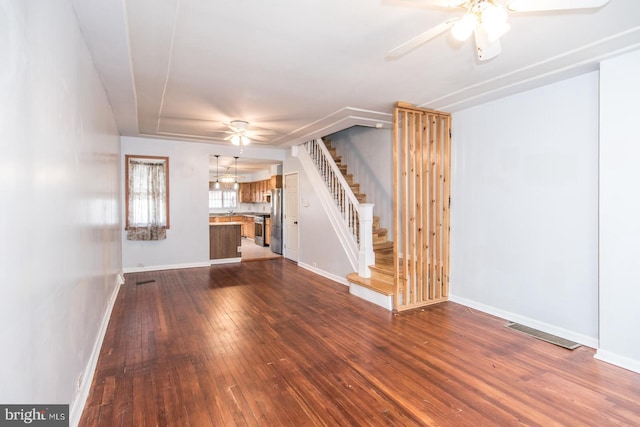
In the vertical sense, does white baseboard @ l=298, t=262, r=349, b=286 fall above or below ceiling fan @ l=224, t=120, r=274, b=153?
below

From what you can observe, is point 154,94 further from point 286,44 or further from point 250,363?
point 250,363

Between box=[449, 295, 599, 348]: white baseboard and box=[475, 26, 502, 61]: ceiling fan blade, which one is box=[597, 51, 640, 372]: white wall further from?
box=[475, 26, 502, 61]: ceiling fan blade

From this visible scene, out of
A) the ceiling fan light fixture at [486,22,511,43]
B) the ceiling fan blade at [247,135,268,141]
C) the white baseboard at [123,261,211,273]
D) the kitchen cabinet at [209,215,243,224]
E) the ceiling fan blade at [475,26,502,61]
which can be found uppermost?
the ceiling fan blade at [247,135,268,141]

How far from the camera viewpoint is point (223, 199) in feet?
43.7

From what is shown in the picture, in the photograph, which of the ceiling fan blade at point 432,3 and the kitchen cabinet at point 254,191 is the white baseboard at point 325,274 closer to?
the ceiling fan blade at point 432,3

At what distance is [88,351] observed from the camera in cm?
254

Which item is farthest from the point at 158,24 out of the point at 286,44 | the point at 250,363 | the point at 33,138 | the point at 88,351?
the point at 250,363

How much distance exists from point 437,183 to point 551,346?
2270 mm

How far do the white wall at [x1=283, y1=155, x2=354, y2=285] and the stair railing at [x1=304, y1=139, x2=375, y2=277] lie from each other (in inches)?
16.0

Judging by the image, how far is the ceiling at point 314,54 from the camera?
7.25 ft

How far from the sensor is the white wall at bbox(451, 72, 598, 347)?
3160 mm

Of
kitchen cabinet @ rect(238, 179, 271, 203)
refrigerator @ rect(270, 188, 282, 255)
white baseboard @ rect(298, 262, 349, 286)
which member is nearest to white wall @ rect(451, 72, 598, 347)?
white baseboard @ rect(298, 262, 349, 286)

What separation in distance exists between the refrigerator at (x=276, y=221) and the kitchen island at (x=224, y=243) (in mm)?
1221

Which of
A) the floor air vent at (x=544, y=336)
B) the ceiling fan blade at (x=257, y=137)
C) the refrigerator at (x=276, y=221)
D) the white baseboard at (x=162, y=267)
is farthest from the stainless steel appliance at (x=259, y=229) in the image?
the floor air vent at (x=544, y=336)
